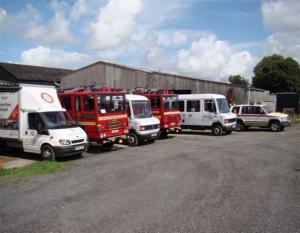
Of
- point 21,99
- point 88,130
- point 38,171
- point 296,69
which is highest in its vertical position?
point 296,69

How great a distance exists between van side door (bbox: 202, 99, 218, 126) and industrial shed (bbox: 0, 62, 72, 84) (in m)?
28.3

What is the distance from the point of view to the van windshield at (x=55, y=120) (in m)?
13.0

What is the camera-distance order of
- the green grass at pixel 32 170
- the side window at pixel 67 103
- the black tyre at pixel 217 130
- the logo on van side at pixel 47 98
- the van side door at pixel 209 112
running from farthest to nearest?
the van side door at pixel 209 112 < the black tyre at pixel 217 130 < the side window at pixel 67 103 < the logo on van side at pixel 47 98 < the green grass at pixel 32 170

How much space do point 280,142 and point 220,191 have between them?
10236mm

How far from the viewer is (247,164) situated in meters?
10.8

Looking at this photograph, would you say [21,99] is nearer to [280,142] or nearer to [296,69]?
[280,142]

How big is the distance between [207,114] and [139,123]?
6139 millimetres

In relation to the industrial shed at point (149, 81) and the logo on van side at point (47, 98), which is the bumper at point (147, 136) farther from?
the industrial shed at point (149, 81)

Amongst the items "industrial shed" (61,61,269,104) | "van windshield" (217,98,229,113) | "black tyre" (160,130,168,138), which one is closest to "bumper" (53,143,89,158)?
"black tyre" (160,130,168,138)

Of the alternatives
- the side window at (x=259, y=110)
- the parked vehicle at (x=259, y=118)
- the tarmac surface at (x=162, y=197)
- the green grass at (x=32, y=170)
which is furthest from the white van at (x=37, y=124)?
the side window at (x=259, y=110)

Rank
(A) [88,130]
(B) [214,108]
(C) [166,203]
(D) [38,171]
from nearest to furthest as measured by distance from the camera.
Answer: (C) [166,203]
(D) [38,171]
(A) [88,130]
(B) [214,108]

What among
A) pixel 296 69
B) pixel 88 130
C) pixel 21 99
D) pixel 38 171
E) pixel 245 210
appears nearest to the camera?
pixel 245 210

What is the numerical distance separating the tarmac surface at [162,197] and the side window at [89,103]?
3.26m

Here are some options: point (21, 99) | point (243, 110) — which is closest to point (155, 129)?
point (21, 99)
